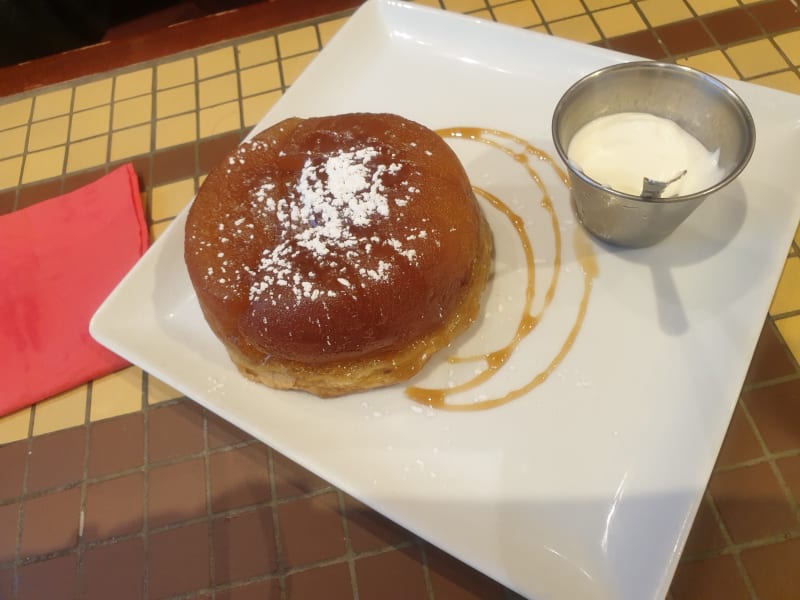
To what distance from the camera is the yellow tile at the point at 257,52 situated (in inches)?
80.7

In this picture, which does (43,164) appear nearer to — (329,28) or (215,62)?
(215,62)

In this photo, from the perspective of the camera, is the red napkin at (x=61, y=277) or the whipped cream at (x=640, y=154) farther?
the red napkin at (x=61, y=277)

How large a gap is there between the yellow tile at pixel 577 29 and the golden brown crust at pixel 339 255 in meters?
0.89

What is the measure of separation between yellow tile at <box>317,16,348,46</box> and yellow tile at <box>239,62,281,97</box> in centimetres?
20

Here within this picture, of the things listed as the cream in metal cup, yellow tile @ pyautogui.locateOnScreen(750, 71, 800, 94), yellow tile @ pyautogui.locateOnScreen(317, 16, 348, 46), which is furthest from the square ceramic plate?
yellow tile @ pyautogui.locateOnScreen(317, 16, 348, 46)

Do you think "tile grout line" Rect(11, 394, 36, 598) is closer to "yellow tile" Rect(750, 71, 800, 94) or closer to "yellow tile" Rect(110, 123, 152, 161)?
"yellow tile" Rect(110, 123, 152, 161)

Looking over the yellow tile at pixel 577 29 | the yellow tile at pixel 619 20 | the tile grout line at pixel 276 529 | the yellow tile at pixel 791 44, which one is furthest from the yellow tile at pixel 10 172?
the yellow tile at pixel 791 44

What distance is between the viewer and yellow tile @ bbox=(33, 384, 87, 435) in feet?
4.68

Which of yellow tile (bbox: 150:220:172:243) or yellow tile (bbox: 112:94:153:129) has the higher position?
yellow tile (bbox: 112:94:153:129)

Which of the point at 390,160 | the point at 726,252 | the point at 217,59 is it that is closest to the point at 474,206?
the point at 390,160

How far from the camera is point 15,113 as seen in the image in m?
2.09

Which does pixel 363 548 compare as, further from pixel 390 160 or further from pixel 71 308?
pixel 71 308

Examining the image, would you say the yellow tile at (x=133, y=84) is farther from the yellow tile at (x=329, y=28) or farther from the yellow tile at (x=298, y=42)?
the yellow tile at (x=329, y=28)

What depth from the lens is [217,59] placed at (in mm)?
2082
